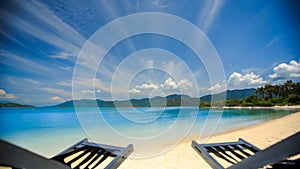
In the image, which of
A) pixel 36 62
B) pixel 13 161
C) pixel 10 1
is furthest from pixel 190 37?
pixel 36 62

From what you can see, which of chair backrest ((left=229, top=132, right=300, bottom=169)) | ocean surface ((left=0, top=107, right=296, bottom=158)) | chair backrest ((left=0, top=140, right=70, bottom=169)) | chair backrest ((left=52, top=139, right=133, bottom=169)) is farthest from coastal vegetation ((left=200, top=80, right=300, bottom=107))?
chair backrest ((left=0, top=140, right=70, bottom=169))

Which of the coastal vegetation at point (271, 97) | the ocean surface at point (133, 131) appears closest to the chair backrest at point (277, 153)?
the ocean surface at point (133, 131)

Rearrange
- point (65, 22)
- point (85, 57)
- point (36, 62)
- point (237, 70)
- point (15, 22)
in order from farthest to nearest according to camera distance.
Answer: point (237, 70) < point (36, 62) < point (15, 22) < point (65, 22) < point (85, 57)

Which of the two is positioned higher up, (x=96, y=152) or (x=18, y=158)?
(x=18, y=158)

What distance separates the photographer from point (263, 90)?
35.6 m

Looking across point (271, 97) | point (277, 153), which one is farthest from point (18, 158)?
point (271, 97)

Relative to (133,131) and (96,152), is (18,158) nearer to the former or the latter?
(96,152)

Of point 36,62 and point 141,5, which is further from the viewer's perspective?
point 36,62

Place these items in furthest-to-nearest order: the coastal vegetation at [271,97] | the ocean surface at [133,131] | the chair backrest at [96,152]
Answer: the coastal vegetation at [271,97], the ocean surface at [133,131], the chair backrest at [96,152]

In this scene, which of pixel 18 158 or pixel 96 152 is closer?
pixel 18 158

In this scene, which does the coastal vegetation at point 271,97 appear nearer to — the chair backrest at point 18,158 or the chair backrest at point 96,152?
the chair backrest at point 96,152

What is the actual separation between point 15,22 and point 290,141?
15.6 metres

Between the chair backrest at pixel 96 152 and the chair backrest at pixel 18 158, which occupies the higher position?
the chair backrest at pixel 18 158

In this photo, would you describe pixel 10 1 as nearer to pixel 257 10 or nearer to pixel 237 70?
pixel 257 10
